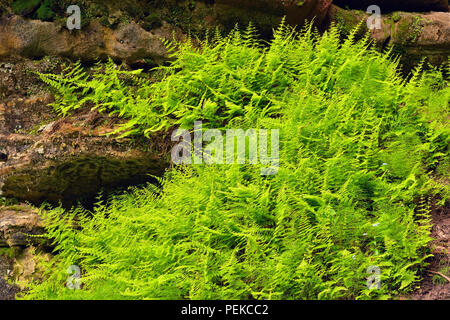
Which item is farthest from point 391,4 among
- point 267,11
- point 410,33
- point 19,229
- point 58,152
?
point 19,229

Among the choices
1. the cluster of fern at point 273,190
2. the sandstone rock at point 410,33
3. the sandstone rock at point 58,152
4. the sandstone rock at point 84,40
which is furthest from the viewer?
the sandstone rock at point 410,33

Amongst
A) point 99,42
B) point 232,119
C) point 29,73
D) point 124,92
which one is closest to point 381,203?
point 232,119

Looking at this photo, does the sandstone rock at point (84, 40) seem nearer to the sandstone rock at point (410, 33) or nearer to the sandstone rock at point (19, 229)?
the sandstone rock at point (19, 229)

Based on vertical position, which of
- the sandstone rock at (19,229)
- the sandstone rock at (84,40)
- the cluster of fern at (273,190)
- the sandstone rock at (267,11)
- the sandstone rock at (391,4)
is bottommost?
the sandstone rock at (19,229)

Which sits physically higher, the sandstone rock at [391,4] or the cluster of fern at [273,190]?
the sandstone rock at [391,4]

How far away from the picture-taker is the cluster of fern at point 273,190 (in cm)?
367

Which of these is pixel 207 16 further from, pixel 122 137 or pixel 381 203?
pixel 381 203

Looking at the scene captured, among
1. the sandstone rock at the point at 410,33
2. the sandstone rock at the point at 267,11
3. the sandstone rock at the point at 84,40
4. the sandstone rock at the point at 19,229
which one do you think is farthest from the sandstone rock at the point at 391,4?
the sandstone rock at the point at 19,229

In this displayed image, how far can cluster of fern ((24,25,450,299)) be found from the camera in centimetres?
367

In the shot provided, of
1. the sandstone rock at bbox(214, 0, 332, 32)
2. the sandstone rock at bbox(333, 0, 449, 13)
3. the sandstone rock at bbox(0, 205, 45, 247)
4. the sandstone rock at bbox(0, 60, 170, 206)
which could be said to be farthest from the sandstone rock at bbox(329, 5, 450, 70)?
the sandstone rock at bbox(0, 205, 45, 247)

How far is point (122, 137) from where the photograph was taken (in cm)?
521

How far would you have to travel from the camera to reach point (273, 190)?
420 cm

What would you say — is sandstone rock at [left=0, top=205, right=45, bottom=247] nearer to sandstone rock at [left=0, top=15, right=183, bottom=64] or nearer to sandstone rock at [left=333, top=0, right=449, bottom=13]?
sandstone rock at [left=0, top=15, right=183, bottom=64]
